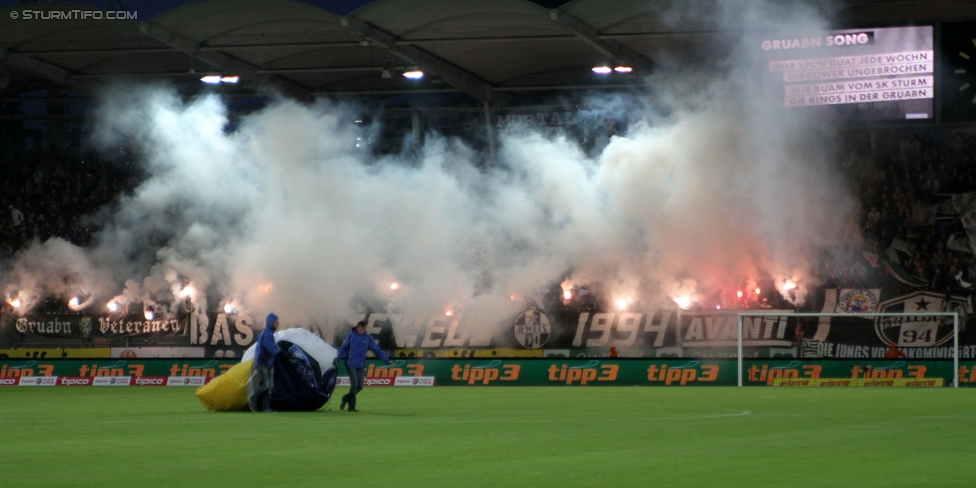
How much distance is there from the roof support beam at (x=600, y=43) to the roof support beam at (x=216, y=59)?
39.0 ft

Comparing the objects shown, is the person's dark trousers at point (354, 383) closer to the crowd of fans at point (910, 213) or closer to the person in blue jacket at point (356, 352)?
the person in blue jacket at point (356, 352)

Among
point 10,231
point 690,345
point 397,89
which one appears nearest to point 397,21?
point 397,89

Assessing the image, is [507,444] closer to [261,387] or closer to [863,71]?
[261,387]

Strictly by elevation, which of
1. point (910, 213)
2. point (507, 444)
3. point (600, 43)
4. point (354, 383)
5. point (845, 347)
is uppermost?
point (600, 43)

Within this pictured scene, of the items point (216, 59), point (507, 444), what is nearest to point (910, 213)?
point (216, 59)

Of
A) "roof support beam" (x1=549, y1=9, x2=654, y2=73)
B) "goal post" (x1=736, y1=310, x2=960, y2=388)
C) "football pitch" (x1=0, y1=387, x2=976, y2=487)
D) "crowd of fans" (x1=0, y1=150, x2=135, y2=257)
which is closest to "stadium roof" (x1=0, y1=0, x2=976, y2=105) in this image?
"roof support beam" (x1=549, y1=9, x2=654, y2=73)

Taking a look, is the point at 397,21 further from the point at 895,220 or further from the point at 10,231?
the point at 10,231

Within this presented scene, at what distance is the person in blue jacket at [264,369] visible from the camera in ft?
61.9

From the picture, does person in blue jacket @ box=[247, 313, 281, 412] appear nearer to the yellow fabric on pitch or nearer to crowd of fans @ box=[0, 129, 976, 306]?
the yellow fabric on pitch

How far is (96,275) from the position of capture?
149 ft

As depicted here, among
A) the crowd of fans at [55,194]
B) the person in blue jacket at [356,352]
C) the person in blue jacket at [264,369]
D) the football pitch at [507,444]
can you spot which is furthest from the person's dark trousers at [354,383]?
the crowd of fans at [55,194]

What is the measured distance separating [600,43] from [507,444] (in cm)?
2585

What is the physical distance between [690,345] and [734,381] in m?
3.70

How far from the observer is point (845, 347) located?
113 ft
